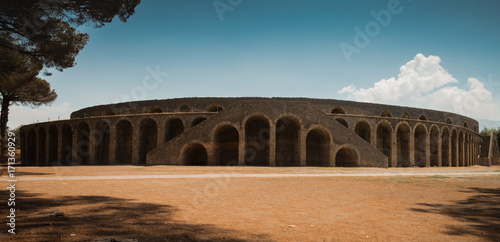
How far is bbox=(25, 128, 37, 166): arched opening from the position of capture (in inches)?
1543

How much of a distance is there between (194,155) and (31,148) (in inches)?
1024

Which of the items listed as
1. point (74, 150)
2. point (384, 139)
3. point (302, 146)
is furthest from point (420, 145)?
point (74, 150)

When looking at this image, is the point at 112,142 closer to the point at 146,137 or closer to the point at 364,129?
the point at 146,137

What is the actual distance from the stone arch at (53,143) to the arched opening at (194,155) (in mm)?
17888

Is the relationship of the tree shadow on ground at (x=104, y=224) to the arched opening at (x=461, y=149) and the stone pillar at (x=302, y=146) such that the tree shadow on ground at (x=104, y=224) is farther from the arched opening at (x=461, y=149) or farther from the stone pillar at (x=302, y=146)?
the arched opening at (x=461, y=149)

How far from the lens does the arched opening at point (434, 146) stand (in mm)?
33844

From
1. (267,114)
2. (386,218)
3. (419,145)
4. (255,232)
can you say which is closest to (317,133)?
(267,114)

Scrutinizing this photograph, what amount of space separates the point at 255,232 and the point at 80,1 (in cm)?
992

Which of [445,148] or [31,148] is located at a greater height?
[445,148]

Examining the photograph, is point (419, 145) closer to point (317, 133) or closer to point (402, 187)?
point (317, 133)

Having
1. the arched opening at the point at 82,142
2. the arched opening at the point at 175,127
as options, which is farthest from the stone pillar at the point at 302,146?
the arched opening at the point at 82,142

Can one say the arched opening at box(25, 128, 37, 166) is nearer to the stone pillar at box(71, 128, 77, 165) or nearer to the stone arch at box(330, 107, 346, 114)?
the stone pillar at box(71, 128, 77, 165)

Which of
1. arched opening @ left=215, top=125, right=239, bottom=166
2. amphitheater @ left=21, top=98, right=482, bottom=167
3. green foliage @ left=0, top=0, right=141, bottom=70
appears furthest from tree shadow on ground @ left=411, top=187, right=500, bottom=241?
arched opening @ left=215, top=125, right=239, bottom=166

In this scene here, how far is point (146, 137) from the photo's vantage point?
3098 cm
